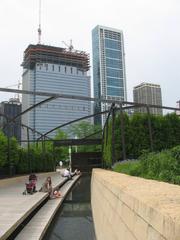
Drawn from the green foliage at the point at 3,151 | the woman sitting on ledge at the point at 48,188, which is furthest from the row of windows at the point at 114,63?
the woman sitting on ledge at the point at 48,188

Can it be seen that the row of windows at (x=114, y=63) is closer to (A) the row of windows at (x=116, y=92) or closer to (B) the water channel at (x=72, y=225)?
(A) the row of windows at (x=116, y=92)

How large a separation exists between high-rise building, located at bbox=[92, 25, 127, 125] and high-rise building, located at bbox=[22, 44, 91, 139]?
18.8ft

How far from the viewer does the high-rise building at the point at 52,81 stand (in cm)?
6631

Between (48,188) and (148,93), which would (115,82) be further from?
(48,188)

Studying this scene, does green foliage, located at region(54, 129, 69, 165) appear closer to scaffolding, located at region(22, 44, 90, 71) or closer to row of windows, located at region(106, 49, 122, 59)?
scaffolding, located at region(22, 44, 90, 71)

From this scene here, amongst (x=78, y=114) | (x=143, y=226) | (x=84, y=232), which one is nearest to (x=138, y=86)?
(x=78, y=114)

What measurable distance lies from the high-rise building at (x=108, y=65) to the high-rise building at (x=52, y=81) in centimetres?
573

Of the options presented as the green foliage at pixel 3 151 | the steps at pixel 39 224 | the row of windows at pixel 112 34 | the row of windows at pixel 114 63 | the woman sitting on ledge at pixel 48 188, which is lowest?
the steps at pixel 39 224

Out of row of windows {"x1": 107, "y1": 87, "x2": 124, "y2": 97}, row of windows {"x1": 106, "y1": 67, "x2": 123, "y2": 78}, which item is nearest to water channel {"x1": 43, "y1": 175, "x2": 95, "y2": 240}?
row of windows {"x1": 107, "y1": 87, "x2": 124, "y2": 97}

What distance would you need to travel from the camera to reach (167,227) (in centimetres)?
257

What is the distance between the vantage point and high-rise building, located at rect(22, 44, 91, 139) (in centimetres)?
6631

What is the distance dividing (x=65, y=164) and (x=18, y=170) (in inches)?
2548

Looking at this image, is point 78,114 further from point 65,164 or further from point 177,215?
point 177,215

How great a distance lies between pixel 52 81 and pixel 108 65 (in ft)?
115
